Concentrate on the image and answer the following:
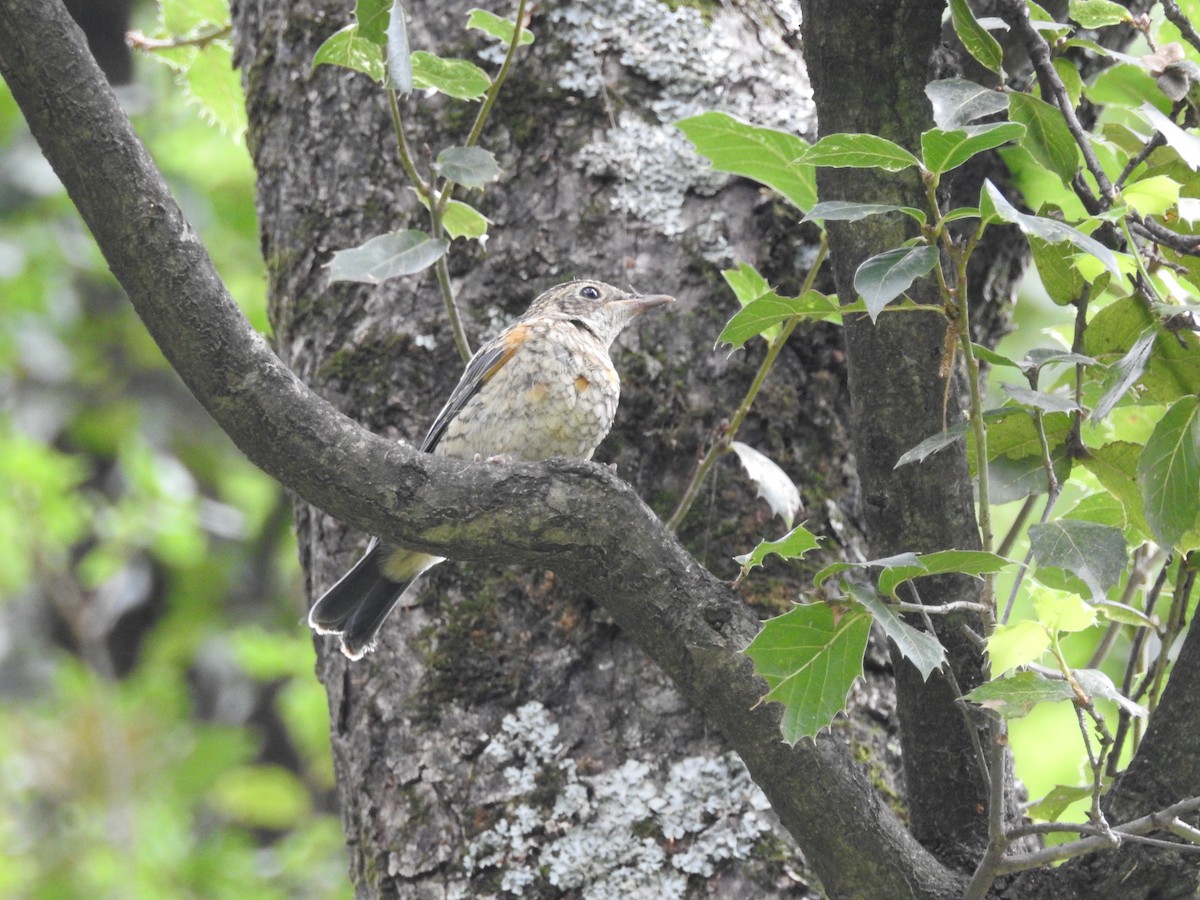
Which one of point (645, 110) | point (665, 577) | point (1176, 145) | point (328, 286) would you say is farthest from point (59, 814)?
point (1176, 145)

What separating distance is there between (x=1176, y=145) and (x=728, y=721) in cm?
108

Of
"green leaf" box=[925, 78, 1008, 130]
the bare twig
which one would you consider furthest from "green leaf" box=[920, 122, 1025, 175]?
the bare twig

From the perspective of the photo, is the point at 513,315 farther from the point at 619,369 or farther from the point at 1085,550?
the point at 1085,550

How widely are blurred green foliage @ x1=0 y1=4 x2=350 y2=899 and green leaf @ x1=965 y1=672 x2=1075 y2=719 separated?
20.1 ft

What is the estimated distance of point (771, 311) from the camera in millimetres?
1898

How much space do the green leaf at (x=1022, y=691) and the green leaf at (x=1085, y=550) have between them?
0.77 feet

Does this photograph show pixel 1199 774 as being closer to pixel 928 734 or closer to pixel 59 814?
pixel 928 734

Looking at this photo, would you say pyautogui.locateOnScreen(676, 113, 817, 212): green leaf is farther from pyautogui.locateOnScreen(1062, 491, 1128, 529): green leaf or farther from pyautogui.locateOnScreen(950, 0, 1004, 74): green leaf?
pyautogui.locateOnScreen(1062, 491, 1128, 529): green leaf

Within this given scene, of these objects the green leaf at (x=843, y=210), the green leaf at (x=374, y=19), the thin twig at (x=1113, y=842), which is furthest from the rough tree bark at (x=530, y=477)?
the green leaf at (x=843, y=210)

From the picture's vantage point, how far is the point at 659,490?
9.37 ft

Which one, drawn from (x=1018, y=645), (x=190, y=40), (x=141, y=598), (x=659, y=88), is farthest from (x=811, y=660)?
(x=141, y=598)

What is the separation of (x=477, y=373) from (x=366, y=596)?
576mm

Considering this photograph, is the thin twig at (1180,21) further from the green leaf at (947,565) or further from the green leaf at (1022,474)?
the green leaf at (947,565)

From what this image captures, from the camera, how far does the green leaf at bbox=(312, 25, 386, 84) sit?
2219 mm
